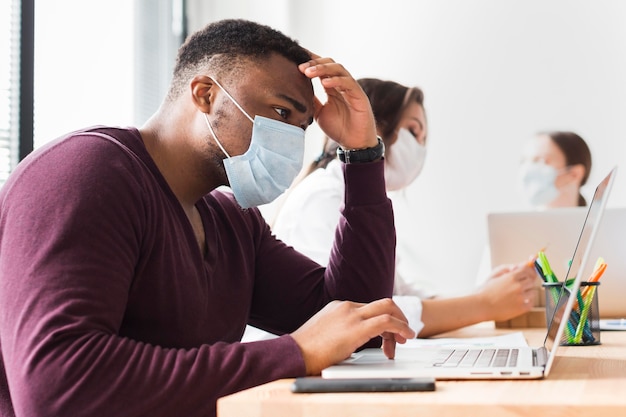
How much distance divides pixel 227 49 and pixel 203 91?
83 mm

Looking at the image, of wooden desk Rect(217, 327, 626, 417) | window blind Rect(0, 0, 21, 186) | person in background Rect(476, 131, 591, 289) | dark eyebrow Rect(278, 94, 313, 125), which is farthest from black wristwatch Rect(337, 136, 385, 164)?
person in background Rect(476, 131, 591, 289)

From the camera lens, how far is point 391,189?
90.4 inches

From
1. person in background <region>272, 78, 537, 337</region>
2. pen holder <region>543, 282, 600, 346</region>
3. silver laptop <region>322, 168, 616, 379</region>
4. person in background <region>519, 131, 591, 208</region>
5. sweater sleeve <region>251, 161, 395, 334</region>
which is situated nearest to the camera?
silver laptop <region>322, 168, 616, 379</region>

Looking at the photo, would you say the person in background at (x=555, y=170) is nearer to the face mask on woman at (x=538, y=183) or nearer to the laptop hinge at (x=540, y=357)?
the face mask on woman at (x=538, y=183)

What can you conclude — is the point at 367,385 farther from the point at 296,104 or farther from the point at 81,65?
the point at 81,65

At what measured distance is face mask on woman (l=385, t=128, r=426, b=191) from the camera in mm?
2252

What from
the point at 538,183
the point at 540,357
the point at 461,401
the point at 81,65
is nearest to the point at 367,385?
the point at 461,401

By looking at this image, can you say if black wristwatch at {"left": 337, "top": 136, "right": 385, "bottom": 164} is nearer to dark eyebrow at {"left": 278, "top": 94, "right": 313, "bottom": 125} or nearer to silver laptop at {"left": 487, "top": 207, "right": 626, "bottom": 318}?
dark eyebrow at {"left": 278, "top": 94, "right": 313, "bottom": 125}

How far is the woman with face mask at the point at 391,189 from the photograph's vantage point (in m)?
1.64

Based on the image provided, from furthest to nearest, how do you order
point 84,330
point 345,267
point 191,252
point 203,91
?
point 345,267, point 203,91, point 191,252, point 84,330

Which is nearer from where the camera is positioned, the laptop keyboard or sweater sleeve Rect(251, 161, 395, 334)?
the laptop keyboard

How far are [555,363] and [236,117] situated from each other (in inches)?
25.1

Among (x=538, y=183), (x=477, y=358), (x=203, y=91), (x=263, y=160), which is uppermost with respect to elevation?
(x=203, y=91)

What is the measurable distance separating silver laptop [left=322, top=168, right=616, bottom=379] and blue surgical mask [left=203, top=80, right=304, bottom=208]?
0.39 metres
